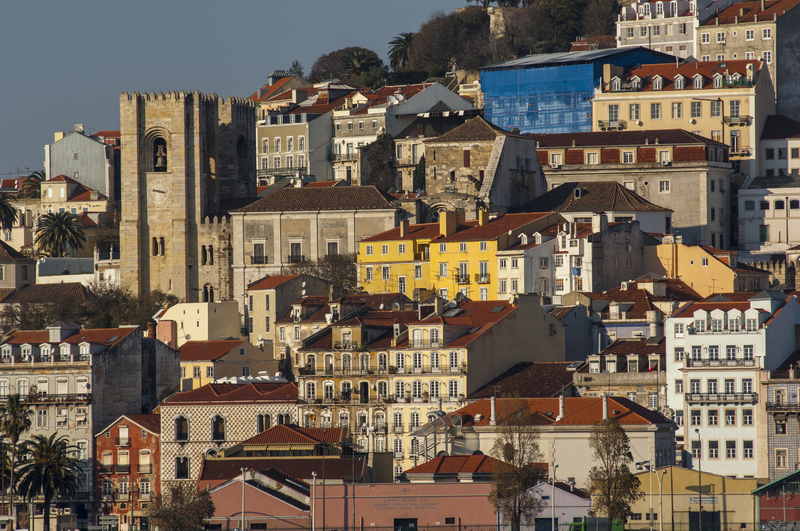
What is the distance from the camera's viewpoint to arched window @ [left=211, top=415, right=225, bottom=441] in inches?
3098

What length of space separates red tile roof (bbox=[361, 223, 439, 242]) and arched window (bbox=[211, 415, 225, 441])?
23.6 m

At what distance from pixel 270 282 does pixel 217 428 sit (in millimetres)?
23074

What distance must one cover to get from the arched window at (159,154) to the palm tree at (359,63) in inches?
1879

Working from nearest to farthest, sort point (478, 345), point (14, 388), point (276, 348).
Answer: point (478, 345)
point (14, 388)
point (276, 348)

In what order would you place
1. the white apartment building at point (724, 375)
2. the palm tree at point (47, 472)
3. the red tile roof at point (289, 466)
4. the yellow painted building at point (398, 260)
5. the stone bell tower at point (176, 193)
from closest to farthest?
the red tile roof at point (289, 466), the white apartment building at point (724, 375), the palm tree at point (47, 472), the yellow painted building at point (398, 260), the stone bell tower at point (176, 193)

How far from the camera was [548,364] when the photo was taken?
260 ft

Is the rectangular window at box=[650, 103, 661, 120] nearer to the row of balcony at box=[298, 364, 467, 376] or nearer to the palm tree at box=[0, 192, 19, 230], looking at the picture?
the row of balcony at box=[298, 364, 467, 376]

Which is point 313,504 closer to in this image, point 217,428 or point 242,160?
point 217,428

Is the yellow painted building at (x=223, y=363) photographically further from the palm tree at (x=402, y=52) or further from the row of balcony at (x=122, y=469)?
the palm tree at (x=402, y=52)

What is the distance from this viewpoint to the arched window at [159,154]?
384 feet

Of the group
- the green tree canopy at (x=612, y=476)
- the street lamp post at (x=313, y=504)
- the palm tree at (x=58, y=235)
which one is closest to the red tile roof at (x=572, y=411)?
the green tree canopy at (x=612, y=476)

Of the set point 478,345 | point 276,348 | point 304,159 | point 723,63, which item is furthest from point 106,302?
point 723,63

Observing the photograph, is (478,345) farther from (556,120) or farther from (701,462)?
(556,120)

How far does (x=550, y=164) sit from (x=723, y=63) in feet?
49.5
